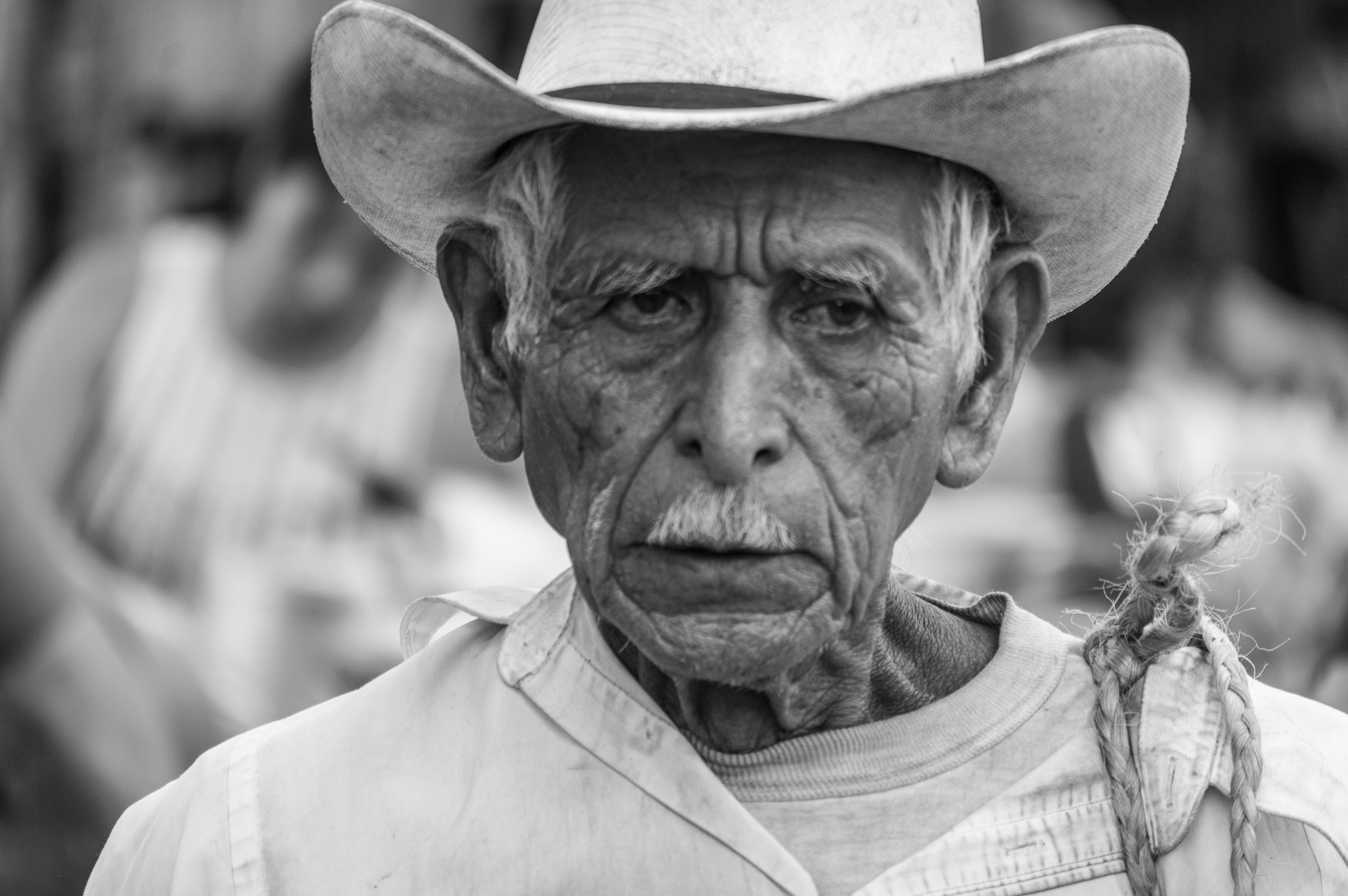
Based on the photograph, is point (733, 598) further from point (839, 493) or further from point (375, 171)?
point (375, 171)

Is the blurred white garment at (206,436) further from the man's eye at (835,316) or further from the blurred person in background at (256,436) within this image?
the man's eye at (835,316)

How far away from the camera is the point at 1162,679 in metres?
2.06

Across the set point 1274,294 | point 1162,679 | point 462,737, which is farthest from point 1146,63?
point 1274,294

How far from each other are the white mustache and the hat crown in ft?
1.48

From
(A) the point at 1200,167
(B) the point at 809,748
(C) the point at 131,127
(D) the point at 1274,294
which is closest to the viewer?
(B) the point at 809,748

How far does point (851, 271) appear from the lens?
1.97 meters

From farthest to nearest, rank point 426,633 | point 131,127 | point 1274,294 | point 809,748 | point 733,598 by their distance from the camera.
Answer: point 1274,294 < point 131,127 < point 426,633 < point 809,748 < point 733,598

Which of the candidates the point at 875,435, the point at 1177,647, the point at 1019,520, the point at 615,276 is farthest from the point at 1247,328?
the point at 615,276

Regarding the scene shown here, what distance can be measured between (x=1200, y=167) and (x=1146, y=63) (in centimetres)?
957

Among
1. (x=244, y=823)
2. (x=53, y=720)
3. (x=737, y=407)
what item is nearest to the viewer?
(x=737, y=407)

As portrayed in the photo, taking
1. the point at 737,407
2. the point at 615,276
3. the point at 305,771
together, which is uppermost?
the point at 615,276

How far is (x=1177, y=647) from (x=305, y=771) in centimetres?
101

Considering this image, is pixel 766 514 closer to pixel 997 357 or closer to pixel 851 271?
pixel 851 271

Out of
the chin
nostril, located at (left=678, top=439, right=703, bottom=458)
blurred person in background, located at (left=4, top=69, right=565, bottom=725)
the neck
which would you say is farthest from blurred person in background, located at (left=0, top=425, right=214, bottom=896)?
nostril, located at (left=678, top=439, right=703, bottom=458)
